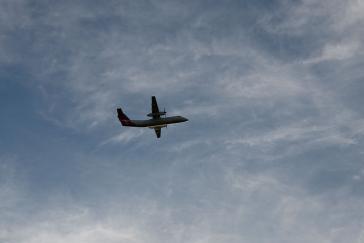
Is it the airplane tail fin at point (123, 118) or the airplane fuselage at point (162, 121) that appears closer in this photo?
the airplane fuselage at point (162, 121)

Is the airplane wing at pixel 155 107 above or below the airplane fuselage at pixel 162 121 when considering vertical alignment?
above

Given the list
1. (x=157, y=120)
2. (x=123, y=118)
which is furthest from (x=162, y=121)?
(x=123, y=118)

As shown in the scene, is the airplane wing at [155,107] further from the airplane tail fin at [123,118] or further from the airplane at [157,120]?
the airplane tail fin at [123,118]

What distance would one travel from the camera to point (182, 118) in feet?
520

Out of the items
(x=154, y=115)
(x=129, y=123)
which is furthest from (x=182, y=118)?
(x=129, y=123)

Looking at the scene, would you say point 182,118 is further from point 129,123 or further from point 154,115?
point 129,123

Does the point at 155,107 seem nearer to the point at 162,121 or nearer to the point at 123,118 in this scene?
the point at 162,121

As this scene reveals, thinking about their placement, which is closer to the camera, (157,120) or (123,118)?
(157,120)

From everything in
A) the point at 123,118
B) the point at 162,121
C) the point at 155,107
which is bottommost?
the point at 162,121

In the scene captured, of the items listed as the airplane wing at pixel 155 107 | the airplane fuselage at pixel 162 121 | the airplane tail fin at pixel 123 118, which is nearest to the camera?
the airplane wing at pixel 155 107

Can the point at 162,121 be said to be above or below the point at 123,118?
below

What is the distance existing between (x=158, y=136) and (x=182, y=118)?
57.5ft

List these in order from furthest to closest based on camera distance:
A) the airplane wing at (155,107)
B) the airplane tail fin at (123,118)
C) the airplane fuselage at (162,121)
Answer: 1. the airplane tail fin at (123,118)
2. the airplane fuselage at (162,121)
3. the airplane wing at (155,107)

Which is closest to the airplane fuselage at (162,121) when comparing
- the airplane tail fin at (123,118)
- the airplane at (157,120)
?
the airplane at (157,120)
